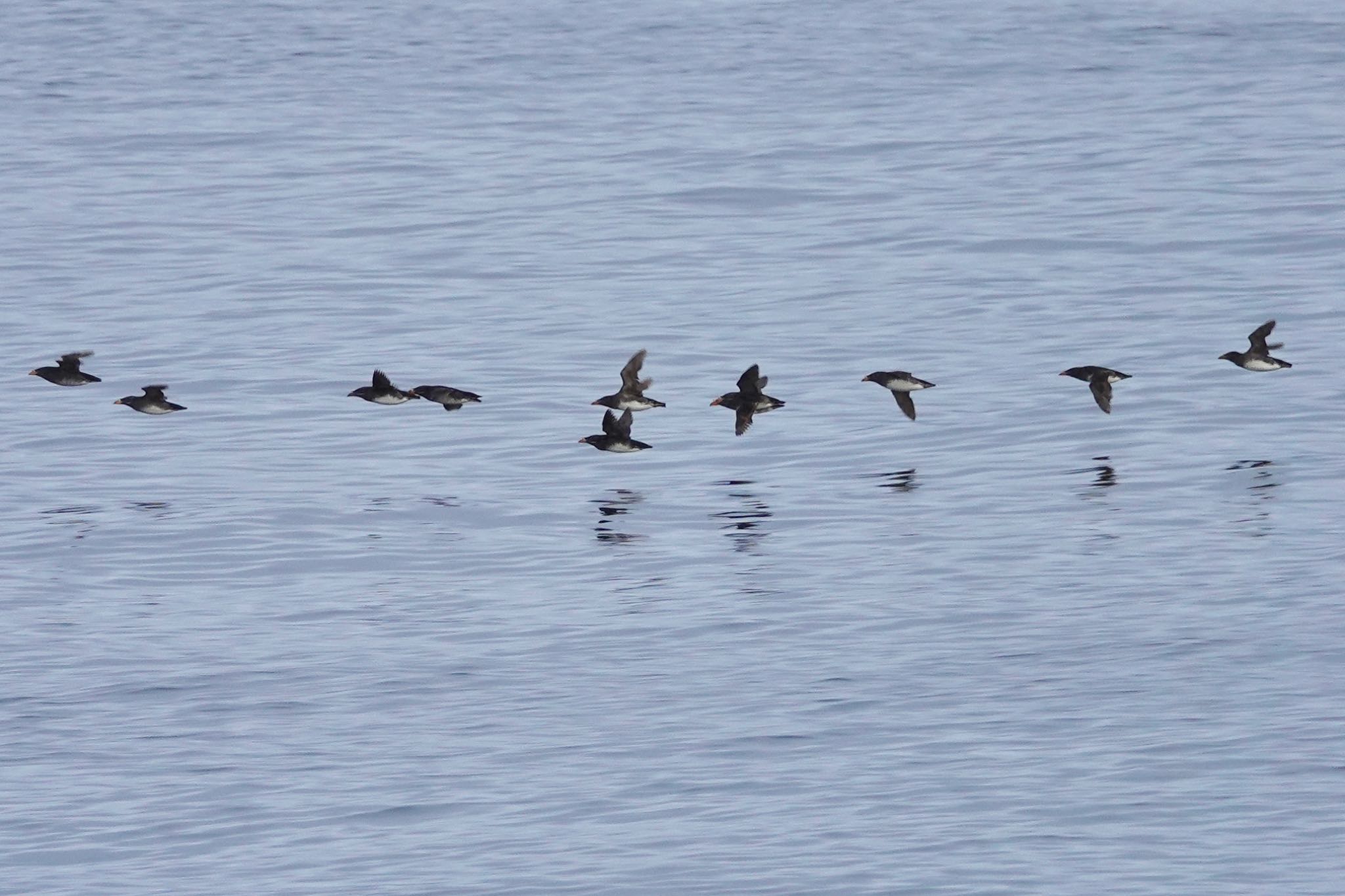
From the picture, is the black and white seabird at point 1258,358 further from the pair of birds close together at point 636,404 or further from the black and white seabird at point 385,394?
the black and white seabird at point 385,394

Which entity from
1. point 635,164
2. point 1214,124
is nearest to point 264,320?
point 635,164

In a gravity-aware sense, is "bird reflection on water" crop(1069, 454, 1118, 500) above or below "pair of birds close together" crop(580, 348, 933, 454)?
below

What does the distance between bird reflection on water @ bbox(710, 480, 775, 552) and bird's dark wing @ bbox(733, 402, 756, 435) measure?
94cm

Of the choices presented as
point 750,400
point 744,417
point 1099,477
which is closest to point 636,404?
point 750,400

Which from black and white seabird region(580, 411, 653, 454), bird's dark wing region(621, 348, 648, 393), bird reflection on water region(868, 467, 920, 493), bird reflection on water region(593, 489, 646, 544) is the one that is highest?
bird's dark wing region(621, 348, 648, 393)

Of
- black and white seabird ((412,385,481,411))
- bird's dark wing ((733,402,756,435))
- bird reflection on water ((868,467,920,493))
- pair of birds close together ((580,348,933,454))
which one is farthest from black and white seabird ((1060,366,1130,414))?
black and white seabird ((412,385,481,411))

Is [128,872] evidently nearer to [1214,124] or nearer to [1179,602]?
[1179,602]

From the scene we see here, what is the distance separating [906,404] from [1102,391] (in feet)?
9.22

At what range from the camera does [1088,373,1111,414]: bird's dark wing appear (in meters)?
32.6

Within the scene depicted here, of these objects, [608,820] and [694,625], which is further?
[694,625]

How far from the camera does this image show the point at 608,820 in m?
20.4

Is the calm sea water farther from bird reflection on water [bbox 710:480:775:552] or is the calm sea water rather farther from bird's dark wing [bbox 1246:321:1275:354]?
bird's dark wing [bbox 1246:321:1275:354]

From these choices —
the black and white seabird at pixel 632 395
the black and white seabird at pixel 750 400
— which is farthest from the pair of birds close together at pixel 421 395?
the black and white seabird at pixel 750 400

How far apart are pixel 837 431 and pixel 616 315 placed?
10.1 m
